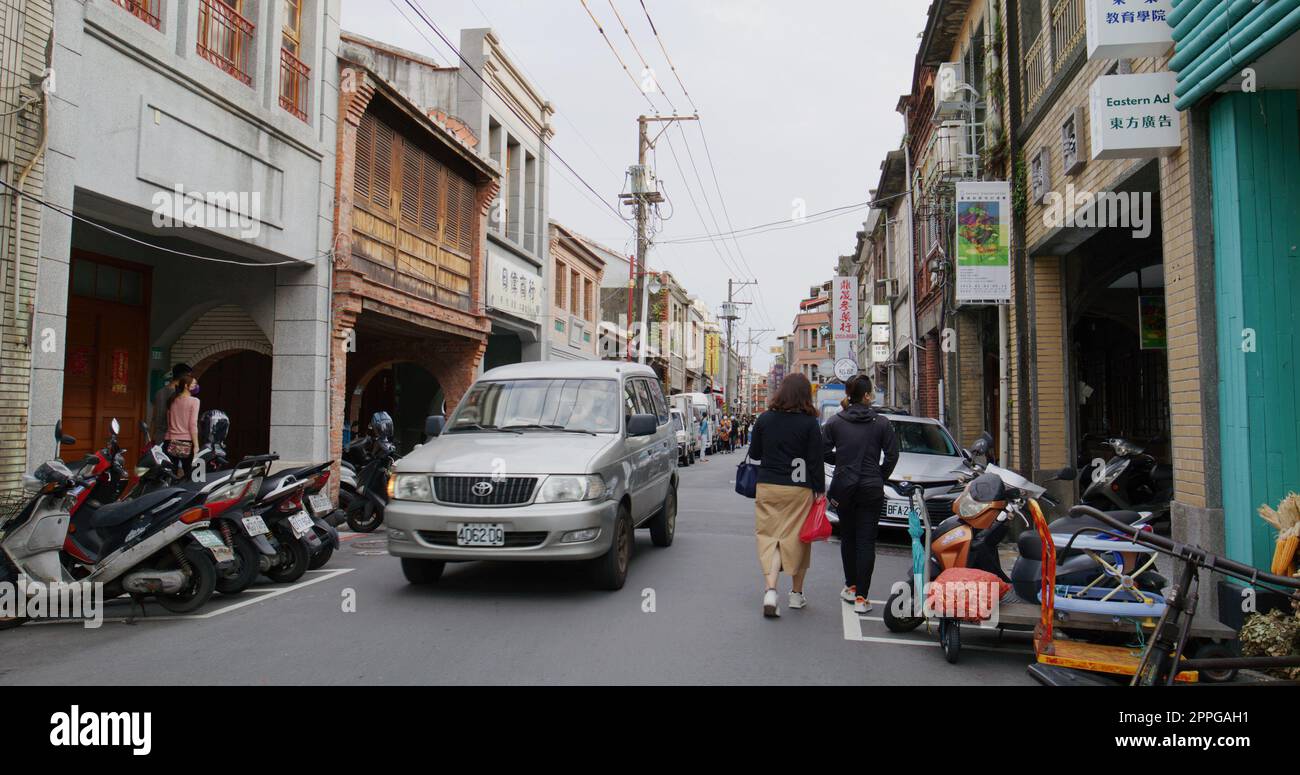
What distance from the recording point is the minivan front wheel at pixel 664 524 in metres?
9.87

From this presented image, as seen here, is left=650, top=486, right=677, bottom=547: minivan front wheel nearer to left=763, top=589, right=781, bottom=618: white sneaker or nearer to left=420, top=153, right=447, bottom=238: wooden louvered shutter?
left=763, top=589, right=781, bottom=618: white sneaker

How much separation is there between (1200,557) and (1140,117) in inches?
182

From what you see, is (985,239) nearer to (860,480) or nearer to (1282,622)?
(860,480)

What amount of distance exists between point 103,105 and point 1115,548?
10211 millimetres

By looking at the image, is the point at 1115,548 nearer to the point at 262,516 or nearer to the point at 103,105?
the point at 262,516

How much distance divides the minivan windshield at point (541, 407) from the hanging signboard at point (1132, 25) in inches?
204

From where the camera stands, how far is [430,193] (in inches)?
667

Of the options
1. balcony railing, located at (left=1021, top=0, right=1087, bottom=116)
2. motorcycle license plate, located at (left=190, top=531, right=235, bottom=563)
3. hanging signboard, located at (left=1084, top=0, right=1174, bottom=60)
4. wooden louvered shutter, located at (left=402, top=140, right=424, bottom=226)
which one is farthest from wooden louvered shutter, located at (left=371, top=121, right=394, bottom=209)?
hanging signboard, located at (left=1084, top=0, right=1174, bottom=60)

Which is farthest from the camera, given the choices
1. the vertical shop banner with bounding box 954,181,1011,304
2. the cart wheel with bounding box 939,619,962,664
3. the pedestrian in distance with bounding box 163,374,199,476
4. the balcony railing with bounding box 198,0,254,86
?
the vertical shop banner with bounding box 954,181,1011,304

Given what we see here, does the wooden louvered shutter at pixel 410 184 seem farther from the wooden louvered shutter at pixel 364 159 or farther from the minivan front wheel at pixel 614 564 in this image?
the minivan front wheel at pixel 614 564

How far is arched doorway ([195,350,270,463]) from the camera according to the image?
15.3m

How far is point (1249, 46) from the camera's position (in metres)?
5.53

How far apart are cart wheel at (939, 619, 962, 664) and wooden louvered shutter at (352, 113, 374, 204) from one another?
1210 centimetres
